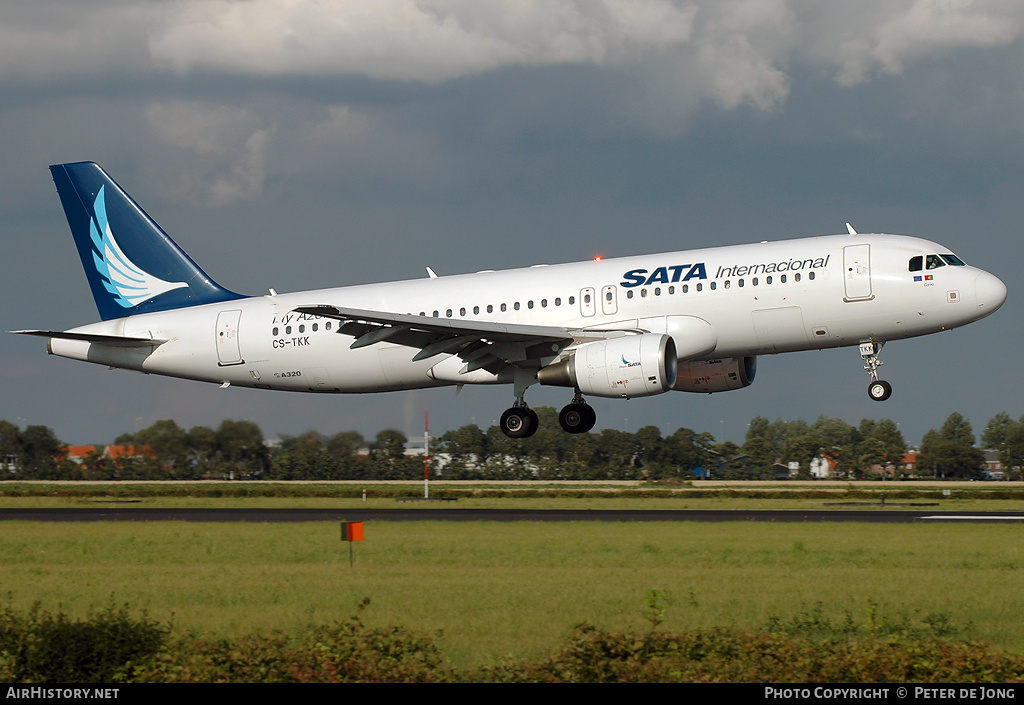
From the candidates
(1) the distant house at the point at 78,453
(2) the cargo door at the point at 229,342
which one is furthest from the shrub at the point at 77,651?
(1) the distant house at the point at 78,453

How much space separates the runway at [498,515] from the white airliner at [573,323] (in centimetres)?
1330

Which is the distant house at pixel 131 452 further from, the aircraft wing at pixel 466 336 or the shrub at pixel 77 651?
the shrub at pixel 77 651

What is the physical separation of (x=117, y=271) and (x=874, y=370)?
26363 mm

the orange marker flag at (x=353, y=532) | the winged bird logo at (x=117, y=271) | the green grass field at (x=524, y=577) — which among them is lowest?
the green grass field at (x=524, y=577)

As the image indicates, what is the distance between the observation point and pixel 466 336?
33156 mm

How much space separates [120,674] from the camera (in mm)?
16672

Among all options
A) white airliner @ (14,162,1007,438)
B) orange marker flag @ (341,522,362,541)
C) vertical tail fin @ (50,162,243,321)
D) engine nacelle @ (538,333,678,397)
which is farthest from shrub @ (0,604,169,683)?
vertical tail fin @ (50,162,243,321)

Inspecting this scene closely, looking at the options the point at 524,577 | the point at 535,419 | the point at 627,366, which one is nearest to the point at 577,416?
the point at 535,419

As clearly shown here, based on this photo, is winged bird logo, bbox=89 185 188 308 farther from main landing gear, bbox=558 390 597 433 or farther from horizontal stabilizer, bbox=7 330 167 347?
main landing gear, bbox=558 390 597 433

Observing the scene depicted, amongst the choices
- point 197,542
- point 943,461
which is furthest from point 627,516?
point 943,461

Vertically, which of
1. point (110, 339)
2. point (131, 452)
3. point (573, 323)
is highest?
point (110, 339)

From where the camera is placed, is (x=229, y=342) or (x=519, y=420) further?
(x=229, y=342)

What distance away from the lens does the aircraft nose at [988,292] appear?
31141 mm

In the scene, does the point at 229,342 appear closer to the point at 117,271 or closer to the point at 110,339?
the point at 110,339
